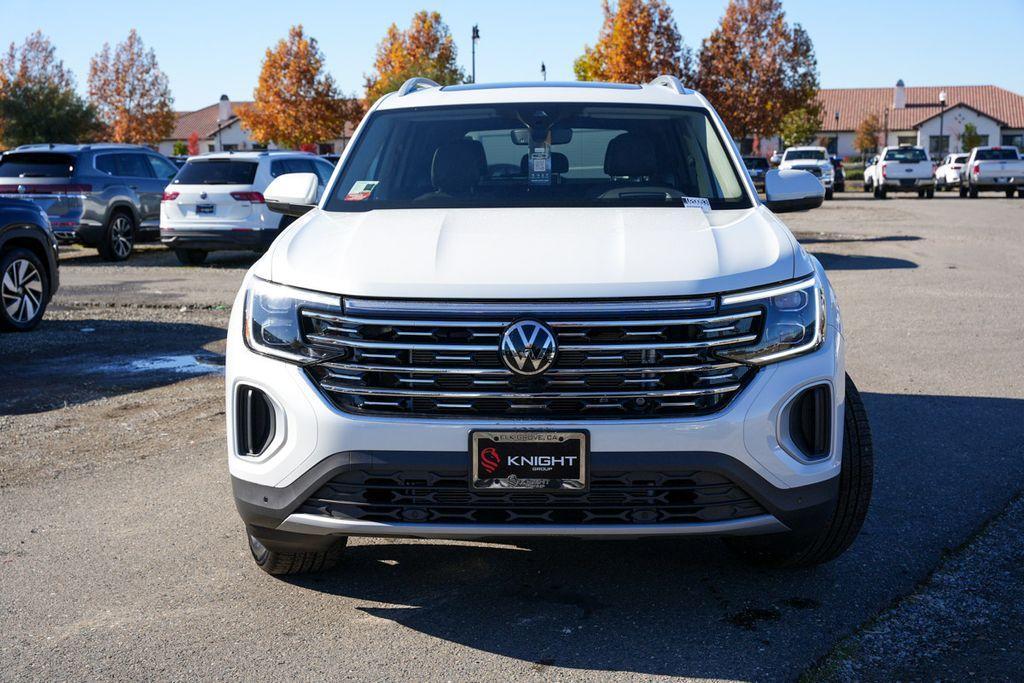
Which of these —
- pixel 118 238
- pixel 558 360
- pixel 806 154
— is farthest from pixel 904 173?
pixel 558 360

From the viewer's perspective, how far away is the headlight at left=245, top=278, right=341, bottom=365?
143 inches

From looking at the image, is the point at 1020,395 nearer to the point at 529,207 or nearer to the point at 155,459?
the point at 529,207

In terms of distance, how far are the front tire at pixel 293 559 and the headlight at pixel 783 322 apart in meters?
1.55

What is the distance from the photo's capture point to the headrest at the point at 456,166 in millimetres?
5039

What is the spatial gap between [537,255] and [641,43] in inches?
2199

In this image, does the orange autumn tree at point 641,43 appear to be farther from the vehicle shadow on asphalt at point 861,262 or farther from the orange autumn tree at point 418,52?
the vehicle shadow on asphalt at point 861,262

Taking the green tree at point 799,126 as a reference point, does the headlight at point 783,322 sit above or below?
below

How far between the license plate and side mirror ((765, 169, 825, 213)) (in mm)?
2405

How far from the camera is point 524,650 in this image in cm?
360

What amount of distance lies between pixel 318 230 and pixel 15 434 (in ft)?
10.8

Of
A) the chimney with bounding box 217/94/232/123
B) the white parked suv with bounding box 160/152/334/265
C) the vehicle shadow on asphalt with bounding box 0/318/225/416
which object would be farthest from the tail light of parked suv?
the chimney with bounding box 217/94/232/123

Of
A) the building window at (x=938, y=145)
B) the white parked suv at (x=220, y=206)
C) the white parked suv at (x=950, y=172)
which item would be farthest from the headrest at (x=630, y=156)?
the building window at (x=938, y=145)

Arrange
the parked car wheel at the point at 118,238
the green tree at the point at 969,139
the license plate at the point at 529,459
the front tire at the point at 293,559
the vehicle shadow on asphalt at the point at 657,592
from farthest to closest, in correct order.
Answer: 1. the green tree at the point at 969,139
2. the parked car wheel at the point at 118,238
3. the front tire at the point at 293,559
4. the vehicle shadow on asphalt at the point at 657,592
5. the license plate at the point at 529,459

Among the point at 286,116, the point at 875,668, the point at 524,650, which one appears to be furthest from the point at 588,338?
the point at 286,116
